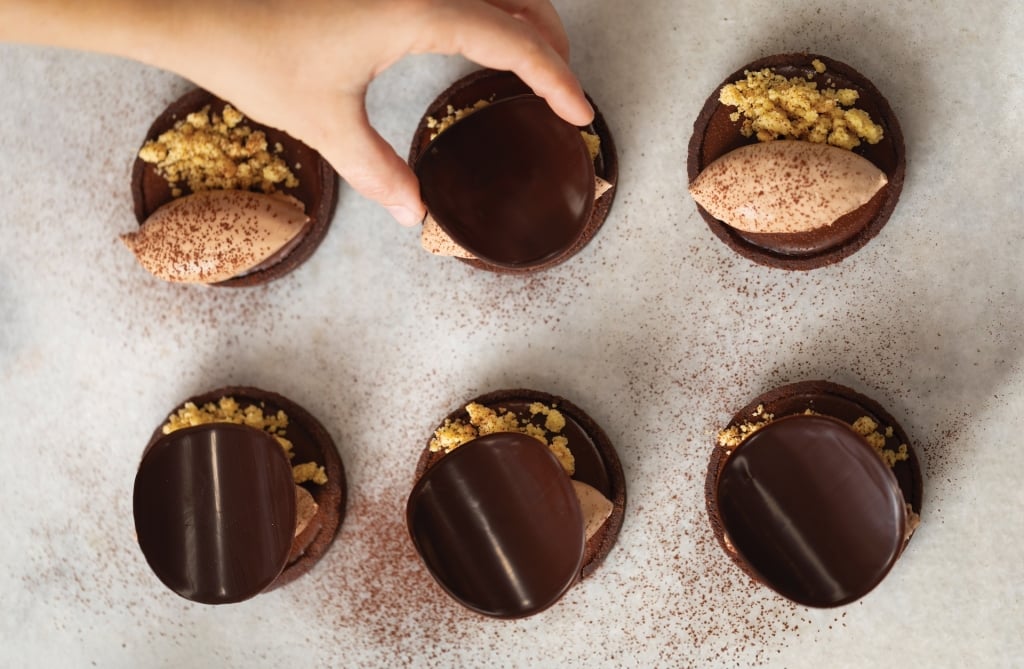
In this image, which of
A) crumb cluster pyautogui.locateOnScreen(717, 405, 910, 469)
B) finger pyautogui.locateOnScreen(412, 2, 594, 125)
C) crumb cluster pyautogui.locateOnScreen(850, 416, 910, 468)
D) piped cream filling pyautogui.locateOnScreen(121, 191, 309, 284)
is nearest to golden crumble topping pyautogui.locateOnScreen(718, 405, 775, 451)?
crumb cluster pyautogui.locateOnScreen(717, 405, 910, 469)

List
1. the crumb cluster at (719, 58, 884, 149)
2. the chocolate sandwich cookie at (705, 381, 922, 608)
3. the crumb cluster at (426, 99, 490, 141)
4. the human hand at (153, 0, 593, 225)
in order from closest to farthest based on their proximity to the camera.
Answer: the human hand at (153, 0, 593, 225) → the chocolate sandwich cookie at (705, 381, 922, 608) → the crumb cluster at (719, 58, 884, 149) → the crumb cluster at (426, 99, 490, 141)

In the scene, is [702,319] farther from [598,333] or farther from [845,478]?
[845,478]

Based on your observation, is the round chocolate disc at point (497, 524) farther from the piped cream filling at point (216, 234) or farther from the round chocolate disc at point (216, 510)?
the piped cream filling at point (216, 234)

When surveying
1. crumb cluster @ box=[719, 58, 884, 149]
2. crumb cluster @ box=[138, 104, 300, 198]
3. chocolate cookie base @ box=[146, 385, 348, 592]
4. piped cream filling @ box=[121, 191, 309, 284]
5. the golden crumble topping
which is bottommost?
chocolate cookie base @ box=[146, 385, 348, 592]

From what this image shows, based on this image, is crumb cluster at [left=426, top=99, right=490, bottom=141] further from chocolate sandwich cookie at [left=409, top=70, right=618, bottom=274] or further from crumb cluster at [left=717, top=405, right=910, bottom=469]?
crumb cluster at [left=717, top=405, right=910, bottom=469]

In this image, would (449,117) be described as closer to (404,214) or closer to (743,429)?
(404,214)

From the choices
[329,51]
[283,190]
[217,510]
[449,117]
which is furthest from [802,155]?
[217,510]

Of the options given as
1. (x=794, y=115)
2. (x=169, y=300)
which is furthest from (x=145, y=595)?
(x=794, y=115)
